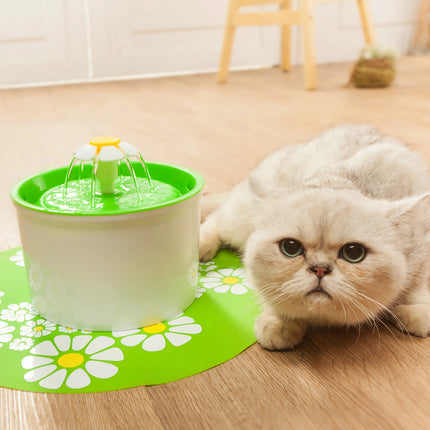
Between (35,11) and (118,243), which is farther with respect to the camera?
(35,11)

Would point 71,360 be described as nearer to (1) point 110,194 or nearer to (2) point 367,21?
(1) point 110,194

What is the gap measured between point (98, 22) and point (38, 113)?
1001mm

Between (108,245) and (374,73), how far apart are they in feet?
8.61

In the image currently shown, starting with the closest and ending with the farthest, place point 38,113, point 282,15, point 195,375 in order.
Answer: point 195,375
point 38,113
point 282,15

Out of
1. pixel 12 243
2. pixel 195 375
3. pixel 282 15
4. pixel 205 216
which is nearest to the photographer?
pixel 195 375

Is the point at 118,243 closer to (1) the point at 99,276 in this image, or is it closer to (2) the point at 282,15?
(1) the point at 99,276

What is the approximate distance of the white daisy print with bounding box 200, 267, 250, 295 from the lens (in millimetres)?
1115

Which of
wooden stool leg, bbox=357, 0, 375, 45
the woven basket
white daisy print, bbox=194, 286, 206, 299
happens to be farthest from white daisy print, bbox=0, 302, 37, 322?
wooden stool leg, bbox=357, 0, 375, 45

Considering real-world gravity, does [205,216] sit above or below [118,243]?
below

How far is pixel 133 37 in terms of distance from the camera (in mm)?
3553

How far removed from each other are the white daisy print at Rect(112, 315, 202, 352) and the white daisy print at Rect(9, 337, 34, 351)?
0.14m

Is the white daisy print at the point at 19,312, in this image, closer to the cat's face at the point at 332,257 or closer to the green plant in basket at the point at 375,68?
the cat's face at the point at 332,257

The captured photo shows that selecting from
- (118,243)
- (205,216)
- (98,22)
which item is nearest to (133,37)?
(98,22)

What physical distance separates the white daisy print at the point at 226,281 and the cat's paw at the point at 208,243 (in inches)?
2.2
